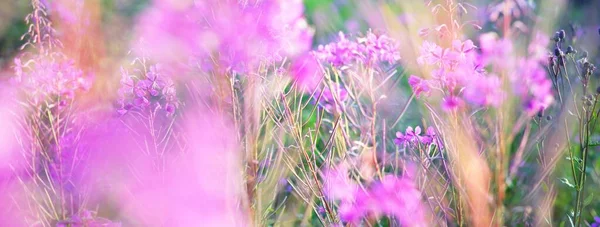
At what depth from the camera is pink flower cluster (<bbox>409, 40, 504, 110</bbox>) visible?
1.15 m

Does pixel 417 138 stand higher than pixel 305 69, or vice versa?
pixel 305 69

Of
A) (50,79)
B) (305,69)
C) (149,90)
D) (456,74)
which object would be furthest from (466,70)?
(50,79)

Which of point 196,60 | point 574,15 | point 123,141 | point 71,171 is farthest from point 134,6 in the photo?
point 574,15

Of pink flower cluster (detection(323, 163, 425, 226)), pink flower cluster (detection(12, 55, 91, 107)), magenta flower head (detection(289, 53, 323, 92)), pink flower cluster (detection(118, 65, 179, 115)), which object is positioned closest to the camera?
pink flower cluster (detection(323, 163, 425, 226))

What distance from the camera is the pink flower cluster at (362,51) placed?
1543 millimetres

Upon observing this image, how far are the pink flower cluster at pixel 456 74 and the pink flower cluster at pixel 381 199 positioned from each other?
0.24m

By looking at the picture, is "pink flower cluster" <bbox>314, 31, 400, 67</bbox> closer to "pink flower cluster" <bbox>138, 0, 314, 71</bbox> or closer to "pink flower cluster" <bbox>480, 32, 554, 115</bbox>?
"pink flower cluster" <bbox>138, 0, 314, 71</bbox>

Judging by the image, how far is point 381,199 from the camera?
1.44 metres

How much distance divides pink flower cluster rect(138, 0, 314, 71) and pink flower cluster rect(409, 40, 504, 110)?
0.34m

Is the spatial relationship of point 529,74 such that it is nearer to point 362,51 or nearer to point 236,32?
point 362,51

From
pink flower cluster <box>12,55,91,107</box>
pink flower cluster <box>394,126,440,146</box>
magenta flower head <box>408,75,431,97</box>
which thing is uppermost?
pink flower cluster <box>12,55,91,107</box>

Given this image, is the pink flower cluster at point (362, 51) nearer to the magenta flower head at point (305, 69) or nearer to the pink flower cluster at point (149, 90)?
the magenta flower head at point (305, 69)

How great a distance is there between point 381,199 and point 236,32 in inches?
19.4

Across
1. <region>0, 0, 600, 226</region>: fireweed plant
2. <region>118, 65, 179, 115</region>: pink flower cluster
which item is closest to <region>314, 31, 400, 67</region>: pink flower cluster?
<region>0, 0, 600, 226</region>: fireweed plant
